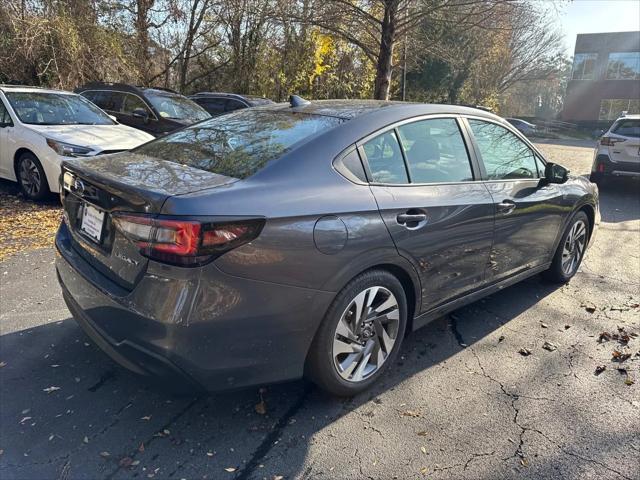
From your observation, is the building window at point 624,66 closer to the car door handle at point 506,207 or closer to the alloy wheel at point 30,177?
the car door handle at point 506,207

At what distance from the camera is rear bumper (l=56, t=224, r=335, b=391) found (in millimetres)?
2104

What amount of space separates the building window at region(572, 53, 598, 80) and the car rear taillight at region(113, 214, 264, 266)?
159 ft

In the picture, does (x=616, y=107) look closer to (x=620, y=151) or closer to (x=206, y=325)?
(x=620, y=151)

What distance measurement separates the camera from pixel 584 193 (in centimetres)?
450

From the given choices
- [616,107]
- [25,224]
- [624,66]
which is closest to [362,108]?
[25,224]

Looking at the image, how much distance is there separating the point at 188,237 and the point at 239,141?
3.26 ft

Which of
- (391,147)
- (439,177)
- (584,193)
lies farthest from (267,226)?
(584,193)

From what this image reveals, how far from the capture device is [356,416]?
2701mm

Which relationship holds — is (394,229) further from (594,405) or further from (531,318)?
(531,318)

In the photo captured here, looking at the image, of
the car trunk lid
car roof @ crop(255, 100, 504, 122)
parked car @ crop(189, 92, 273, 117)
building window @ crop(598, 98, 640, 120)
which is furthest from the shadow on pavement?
building window @ crop(598, 98, 640, 120)

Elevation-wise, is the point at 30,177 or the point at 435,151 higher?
the point at 435,151

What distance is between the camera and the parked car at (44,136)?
6.35m

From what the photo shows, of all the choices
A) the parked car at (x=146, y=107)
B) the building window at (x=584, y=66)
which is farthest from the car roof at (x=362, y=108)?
the building window at (x=584, y=66)

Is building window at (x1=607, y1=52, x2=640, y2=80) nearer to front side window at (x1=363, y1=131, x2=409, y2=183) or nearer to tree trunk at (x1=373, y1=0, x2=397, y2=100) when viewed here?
tree trunk at (x1=373, y1=0, x2=397, y2=100)
